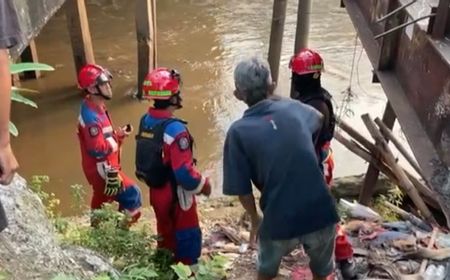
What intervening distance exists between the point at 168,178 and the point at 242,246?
115 cm

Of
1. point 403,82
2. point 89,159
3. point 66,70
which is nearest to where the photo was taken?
point 403,82

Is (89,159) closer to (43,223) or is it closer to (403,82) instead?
(43,223)

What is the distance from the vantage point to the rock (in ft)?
11.0

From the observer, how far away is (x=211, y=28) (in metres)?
13.2

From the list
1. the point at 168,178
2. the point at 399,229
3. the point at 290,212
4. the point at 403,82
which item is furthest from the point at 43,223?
the point at 399,229

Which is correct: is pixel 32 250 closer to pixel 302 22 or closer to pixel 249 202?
pixel 249 202

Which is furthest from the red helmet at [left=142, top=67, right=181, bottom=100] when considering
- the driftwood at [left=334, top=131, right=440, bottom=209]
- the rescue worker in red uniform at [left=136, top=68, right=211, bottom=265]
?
the driftwood at [left=334, top=131, right=440, bottom=209]

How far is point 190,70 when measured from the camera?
1149cm

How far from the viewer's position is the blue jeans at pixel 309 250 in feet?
12.5

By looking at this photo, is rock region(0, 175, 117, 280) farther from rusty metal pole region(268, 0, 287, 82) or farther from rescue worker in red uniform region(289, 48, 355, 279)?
rusty metal pole region(268, 0, 287, 82)

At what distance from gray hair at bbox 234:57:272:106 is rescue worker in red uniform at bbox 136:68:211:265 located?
102 centimetres

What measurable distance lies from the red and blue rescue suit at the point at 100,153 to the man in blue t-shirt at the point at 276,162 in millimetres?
1759

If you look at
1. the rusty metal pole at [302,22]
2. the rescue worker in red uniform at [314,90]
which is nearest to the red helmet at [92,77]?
the rescue worker in red uniform at [314,90]

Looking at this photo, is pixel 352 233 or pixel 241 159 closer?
pixel 241 159
